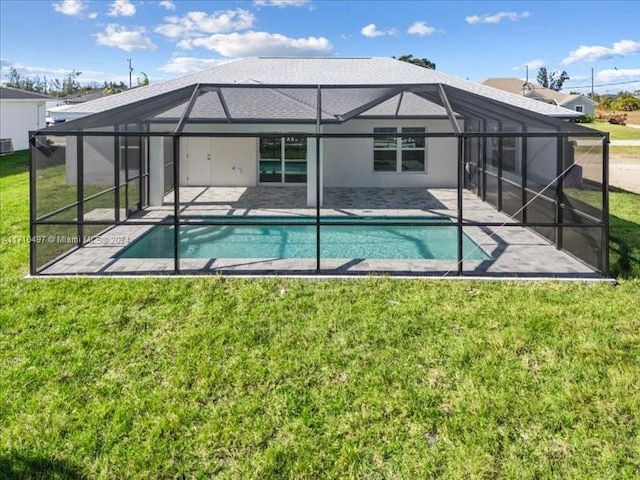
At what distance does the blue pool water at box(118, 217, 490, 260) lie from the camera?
29.3 feet

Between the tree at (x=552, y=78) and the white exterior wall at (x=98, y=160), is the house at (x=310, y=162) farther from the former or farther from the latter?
the tree at (x=552, y=78)

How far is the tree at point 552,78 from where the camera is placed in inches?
3474

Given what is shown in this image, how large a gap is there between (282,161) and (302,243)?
880 cm

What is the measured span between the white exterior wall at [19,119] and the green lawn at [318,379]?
2605 cm

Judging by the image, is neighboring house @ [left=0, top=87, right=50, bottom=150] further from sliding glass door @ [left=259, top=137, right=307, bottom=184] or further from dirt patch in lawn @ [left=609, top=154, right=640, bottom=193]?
dirt patch in lawn @ [left=609, top=154, right=640, bottom=193]

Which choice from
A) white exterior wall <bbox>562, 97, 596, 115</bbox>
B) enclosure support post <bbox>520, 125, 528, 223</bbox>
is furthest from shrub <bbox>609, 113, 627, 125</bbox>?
enclosure support post <bbox>520, 125, 528, 223</bbox>

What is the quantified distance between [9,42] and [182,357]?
147ft

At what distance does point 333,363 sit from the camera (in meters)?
4.75

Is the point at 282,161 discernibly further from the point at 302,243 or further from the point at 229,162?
the point at 302,243

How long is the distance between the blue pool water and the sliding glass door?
248 inches

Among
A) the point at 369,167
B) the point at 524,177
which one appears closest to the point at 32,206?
the point at 524,177

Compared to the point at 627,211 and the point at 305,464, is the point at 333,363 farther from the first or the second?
the point at 627,211

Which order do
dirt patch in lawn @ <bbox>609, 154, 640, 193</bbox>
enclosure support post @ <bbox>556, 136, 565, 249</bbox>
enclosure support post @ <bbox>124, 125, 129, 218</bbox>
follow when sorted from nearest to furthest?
enclosure support post @ <bbox>556, 136, 565, 249</bbox> → enclosure support post @ <bbox>124, 125, 129, 218</bbox> → dirt patch in lawn @ <bbox>609, 154, 640, 193</bbox>

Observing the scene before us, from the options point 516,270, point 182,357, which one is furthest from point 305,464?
point 516,270
